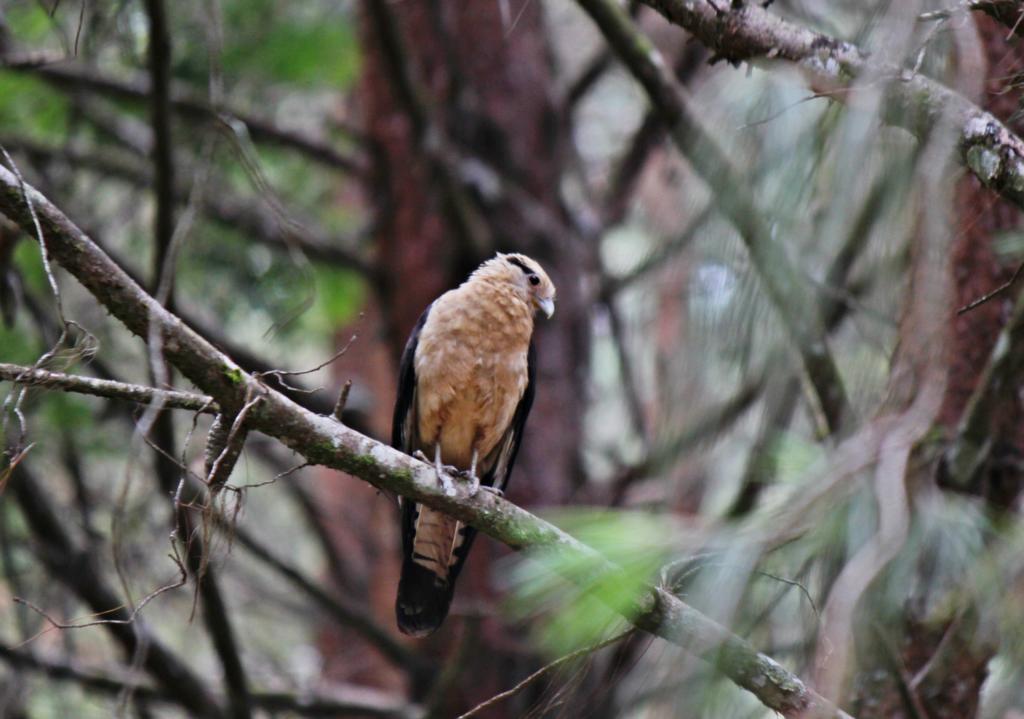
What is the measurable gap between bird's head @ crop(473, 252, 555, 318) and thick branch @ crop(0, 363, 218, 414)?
1967 mm

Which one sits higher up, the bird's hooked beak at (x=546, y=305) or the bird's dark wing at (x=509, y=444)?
the bird's hooked beak at (x=546, y=305)

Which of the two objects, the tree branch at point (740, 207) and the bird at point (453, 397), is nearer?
the tree branch at point (740, 207)

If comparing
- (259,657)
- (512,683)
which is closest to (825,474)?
(512,683)

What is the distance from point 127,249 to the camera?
250 inches

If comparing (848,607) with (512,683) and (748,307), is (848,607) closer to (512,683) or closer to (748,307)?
(748,307)

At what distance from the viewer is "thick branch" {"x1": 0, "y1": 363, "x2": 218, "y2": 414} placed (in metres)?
2.19

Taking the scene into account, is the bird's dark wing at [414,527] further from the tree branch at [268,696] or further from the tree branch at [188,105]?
the tree branch at [188,105]

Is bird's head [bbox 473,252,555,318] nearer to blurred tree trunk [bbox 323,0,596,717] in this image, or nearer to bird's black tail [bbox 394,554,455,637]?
blurred tree trunk [bbox 323,0,596,717]

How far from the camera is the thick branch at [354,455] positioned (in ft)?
7.28

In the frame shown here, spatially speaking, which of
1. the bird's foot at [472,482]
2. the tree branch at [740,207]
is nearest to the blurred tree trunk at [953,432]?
the tree branch at [740,207]

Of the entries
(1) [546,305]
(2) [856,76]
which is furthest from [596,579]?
(1) [546,305]

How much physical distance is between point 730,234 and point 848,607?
1.58 metres

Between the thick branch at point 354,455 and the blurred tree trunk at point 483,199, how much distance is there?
94.6 inches

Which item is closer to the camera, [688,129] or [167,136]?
[688,129]
